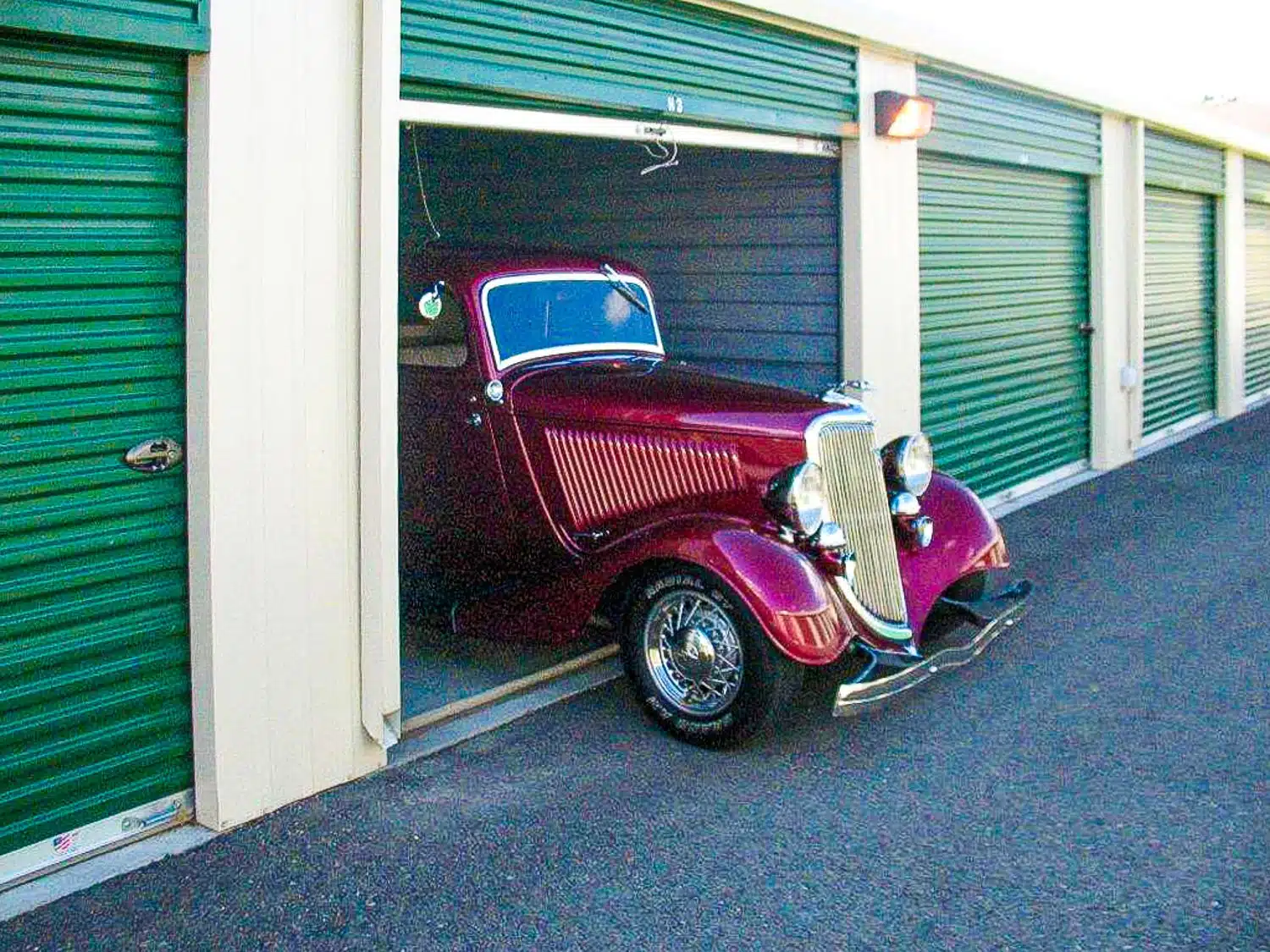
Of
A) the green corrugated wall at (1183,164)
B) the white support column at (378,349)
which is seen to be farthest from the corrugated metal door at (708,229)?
the green corrugated wall at (1183,164)

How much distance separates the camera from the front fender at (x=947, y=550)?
5621 millimetres

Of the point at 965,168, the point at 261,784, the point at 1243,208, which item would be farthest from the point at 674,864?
the point at 1243,208

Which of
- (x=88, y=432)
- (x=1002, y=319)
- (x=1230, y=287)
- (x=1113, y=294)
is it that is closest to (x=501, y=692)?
(x=88, y=432)

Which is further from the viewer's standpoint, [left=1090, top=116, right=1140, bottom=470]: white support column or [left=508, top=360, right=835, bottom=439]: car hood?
[left=1090, top=116, right=1140, bottom=470]: white support column

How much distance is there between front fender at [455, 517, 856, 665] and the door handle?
5.45 ft

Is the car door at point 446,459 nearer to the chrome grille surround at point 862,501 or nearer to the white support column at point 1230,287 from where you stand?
the chrome grille surround at point 862,501

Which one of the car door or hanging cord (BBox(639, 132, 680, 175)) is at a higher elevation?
hanging cord (BBox(639, 132, 680, 175))

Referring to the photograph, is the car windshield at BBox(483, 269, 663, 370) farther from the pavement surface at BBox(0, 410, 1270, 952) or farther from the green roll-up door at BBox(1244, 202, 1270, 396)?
the green roll-up door at BBox(1244, 202, 1270, 396)

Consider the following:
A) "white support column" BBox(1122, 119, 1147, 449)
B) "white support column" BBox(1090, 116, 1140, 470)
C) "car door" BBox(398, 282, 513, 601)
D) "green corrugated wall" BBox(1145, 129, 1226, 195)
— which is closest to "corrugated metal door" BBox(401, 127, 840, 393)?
"car door" BBox(398, 282, 513, 601)

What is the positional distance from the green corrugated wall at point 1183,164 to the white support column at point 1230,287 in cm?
33

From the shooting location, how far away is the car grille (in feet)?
17.3

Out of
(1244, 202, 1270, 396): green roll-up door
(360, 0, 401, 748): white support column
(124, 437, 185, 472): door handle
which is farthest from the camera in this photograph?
→ (1244, 202, 1270, 396): green roll-up door

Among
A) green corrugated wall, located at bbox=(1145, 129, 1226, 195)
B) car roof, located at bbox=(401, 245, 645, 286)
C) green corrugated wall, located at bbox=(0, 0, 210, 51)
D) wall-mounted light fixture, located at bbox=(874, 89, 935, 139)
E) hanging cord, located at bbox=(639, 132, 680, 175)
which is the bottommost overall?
car roof, located at bbox=(401, 245, 645, 286)

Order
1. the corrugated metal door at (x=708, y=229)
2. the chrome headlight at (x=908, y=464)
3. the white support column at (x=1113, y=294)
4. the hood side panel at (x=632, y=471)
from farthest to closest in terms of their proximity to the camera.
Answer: the white support column at (x=1113, y=294) → the corrugated metal door at (x=708, y=229) → the chrome headlight at (x=908, y=464) → the hood side panel at (x=632, y=471)
